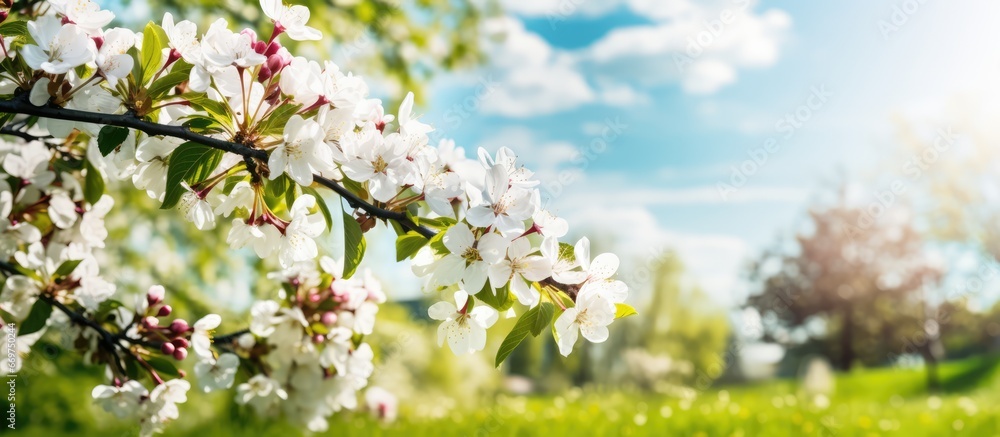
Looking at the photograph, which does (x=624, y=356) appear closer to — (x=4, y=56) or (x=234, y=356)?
(x=234, y=356)

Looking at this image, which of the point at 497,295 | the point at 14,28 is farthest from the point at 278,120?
the point at 14,28

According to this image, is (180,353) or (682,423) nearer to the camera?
(180,353)

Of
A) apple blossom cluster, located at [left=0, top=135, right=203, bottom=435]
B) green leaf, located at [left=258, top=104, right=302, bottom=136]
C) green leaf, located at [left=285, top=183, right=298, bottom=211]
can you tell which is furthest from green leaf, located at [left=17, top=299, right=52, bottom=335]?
green leaf, located at [left=258, top=104, right=302, bottom=136]

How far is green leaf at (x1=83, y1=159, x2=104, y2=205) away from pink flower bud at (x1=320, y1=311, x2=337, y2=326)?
0.84 meters

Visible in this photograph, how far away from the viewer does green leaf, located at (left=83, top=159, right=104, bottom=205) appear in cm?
239

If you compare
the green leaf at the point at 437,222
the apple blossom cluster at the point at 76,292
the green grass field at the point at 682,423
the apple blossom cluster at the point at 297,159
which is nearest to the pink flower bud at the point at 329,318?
the apple blossom cluster at the point at 76,292

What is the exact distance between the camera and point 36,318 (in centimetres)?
231

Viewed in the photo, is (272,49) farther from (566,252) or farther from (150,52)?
(566,252)

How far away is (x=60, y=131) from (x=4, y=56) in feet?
0.67

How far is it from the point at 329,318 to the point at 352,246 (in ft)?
3.11

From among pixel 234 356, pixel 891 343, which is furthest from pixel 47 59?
pixel 891 343

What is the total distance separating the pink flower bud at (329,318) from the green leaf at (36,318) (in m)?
0.86

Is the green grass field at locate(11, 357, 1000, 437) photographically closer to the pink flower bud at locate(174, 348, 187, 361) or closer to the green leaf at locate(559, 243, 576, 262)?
the pink flower bud at locate(174, 348, 187, 361)

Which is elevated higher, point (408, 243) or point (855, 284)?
point (408, 243)
